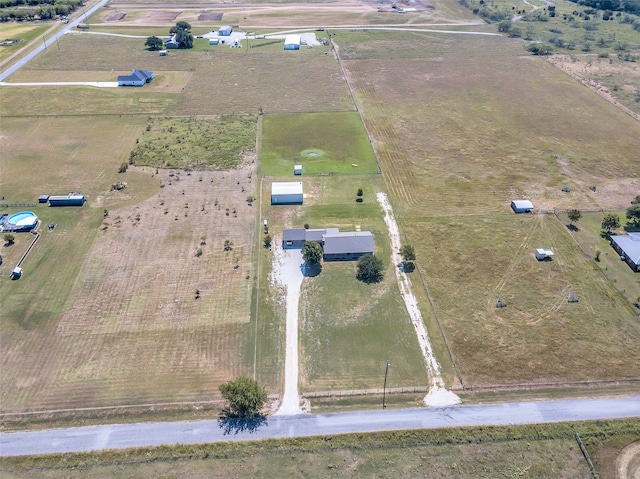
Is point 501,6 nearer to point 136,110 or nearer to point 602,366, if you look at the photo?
point 136,110

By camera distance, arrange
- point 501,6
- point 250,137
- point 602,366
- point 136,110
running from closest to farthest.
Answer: point 602,366 → point 250,137 → point 136,110 → point 501,6

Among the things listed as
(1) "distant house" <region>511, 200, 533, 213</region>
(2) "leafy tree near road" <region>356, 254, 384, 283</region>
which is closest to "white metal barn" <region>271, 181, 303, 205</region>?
(2) "leafy tree near road" <region>356, 254, 384, 283</region>

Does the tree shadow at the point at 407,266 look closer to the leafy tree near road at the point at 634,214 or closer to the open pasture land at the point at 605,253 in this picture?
the open pasture land at the point at 605,253

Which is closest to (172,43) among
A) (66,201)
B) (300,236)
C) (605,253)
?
(66,201)

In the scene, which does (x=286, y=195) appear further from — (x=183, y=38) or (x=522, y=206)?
(x=183, y=38)

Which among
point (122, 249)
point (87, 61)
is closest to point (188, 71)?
point (87, 61)

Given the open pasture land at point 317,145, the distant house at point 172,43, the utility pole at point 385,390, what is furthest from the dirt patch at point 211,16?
the utility pole at point 385,390
